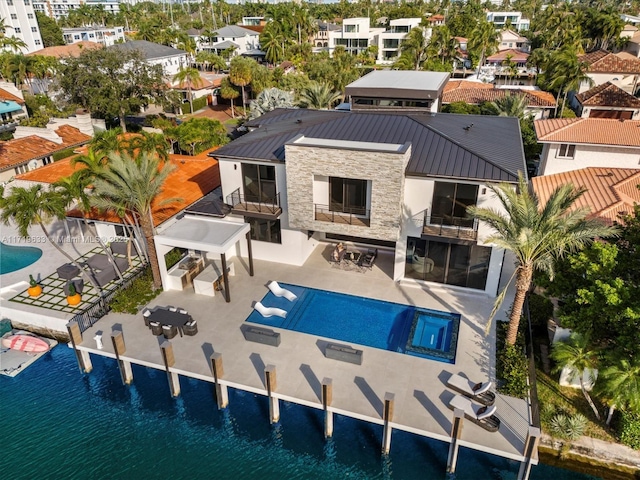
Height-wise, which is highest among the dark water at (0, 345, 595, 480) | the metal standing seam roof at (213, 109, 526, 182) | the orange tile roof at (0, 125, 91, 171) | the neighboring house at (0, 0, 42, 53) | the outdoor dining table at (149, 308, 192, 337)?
the neighboring house at (0, 0, 42, 53)

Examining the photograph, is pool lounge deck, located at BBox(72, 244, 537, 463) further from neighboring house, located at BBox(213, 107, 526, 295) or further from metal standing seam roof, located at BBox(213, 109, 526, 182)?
metal standing seam roof, located at BBox(213, 109, 526, 182)

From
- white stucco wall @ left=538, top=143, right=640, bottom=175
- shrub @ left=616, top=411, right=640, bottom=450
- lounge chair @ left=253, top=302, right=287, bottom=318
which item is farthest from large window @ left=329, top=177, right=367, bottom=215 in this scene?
white stucco wall @ left=538, top=143, right=640, bottom=175

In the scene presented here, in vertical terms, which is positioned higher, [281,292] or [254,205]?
[254,205]

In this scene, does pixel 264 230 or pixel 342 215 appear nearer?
pixel 342 215

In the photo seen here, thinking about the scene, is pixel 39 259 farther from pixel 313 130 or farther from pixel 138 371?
pixel 313 130

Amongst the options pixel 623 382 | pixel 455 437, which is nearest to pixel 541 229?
pixel 623 382

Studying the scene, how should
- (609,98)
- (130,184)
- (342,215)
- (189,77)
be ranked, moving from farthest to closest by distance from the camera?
(189,77) → (609,98) → (342,215) → (130,184)

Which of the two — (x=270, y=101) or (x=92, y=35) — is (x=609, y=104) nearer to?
(x=270, y=101)

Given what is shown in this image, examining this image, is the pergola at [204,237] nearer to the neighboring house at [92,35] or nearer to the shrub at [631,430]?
the shrub at [631,430]
